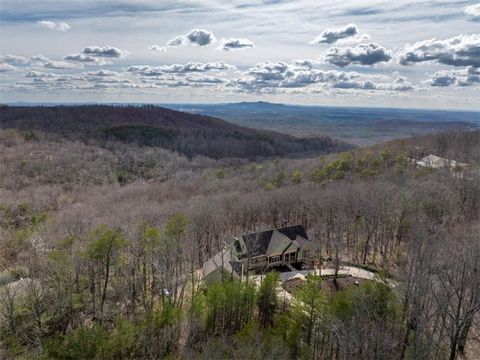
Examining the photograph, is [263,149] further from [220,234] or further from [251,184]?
[220,234]

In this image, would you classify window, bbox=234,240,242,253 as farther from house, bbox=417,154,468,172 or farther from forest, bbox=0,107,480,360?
house, bbox=417,154,468,172

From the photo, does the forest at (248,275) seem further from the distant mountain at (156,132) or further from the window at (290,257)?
the distant mountain at (156,132)

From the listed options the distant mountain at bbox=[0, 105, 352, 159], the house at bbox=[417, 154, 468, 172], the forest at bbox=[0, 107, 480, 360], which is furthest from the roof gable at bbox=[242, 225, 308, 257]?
the distant mountain at bbox=[0, 105, 352, 159]

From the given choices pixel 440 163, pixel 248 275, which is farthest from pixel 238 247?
pixel 440 163

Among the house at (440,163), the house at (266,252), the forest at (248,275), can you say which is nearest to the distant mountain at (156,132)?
the forest at (248,275)

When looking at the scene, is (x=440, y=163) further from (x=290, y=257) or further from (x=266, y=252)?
(x=266, y=252)
